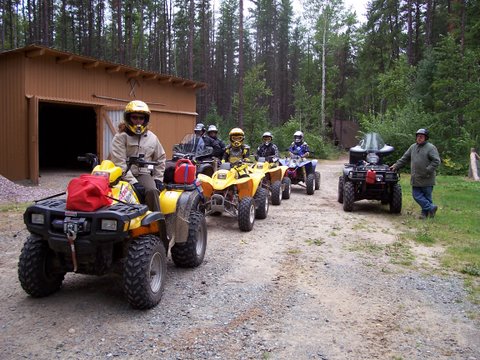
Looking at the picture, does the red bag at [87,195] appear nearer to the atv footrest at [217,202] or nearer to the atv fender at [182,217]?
the atv fender at [182,217]

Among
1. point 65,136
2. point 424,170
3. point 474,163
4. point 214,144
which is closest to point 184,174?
point 214,144

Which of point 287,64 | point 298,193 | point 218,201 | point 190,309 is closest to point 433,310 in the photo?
point 190,309

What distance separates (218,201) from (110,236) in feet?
13.7

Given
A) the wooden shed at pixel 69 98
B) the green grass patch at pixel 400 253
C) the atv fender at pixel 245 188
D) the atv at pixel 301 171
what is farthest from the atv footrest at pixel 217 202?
the wooden shed at pixel 69 98

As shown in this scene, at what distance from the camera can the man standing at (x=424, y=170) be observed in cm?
889

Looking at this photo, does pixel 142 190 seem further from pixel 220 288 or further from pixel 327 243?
pixel 327 243

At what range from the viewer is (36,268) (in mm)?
4020

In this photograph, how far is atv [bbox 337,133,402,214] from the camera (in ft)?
30.9

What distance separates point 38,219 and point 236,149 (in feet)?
20.1

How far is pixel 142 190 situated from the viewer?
4637 mm

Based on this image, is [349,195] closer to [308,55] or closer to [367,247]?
[367,247]

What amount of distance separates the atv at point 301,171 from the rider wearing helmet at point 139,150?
323 inches

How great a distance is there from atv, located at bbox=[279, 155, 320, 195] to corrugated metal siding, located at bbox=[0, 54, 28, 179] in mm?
7783

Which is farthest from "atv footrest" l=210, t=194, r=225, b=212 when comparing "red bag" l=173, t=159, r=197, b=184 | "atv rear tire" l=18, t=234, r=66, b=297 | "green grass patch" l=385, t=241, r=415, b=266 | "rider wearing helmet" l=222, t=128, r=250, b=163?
"atv rear tire" l=18, t=234, r=66, b=297
